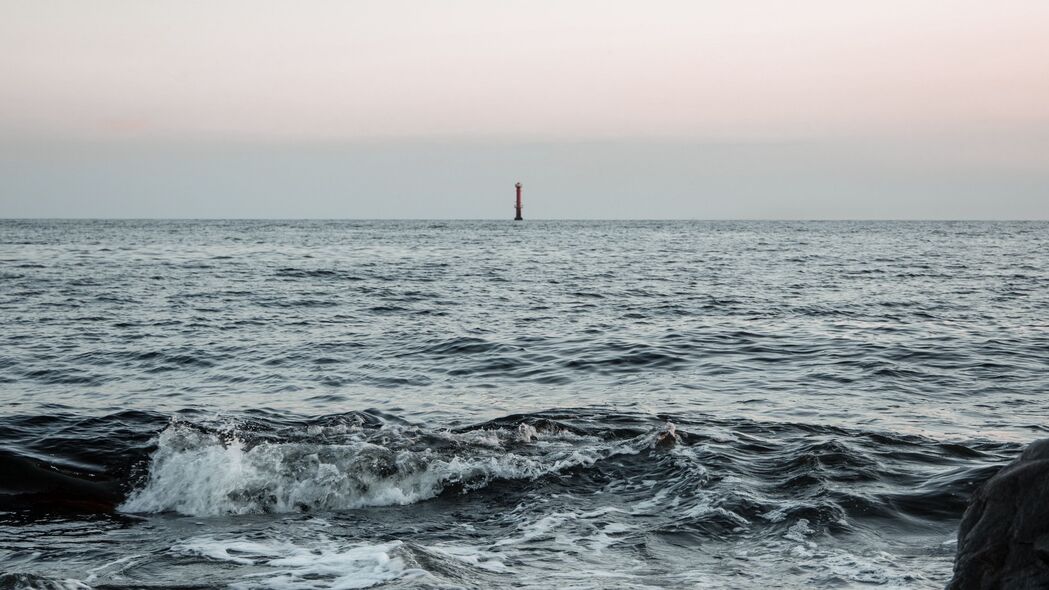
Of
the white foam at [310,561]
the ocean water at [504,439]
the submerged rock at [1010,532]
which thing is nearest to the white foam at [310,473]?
the ocean water at [504,439]

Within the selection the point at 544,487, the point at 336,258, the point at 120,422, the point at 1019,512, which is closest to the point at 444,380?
the point at 120,422

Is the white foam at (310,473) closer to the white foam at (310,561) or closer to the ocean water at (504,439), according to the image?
the ocean water at (504,439)

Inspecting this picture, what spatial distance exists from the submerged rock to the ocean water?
1407 mm

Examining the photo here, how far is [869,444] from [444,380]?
667 cm

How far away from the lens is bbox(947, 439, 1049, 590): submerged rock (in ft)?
12.8

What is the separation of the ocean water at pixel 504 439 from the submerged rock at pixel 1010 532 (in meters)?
1.41

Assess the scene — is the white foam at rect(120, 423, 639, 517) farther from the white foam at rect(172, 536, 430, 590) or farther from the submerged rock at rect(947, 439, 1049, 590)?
the submerged rock at rect(947, 439, 1049, 590)

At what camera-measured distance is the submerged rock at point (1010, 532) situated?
3.90m

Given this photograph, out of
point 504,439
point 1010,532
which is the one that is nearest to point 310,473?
point 504,439

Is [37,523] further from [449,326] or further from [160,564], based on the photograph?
[449,326]

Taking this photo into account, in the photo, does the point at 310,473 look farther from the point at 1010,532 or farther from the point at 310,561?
the point at 1010,532

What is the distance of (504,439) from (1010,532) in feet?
20.4

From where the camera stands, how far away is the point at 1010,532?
161 inches

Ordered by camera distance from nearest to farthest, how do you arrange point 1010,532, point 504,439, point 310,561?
point 1010,532, point 310,561, point 504,439
